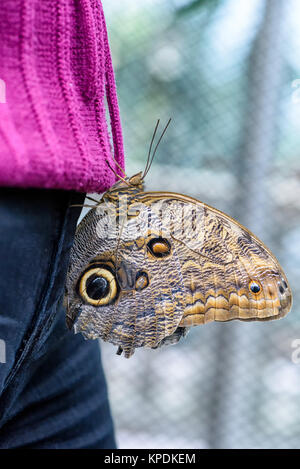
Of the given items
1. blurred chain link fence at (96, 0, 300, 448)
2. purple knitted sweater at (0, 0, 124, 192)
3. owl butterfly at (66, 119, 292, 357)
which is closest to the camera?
purple knitted sweater at (0, 0, 124, 192)

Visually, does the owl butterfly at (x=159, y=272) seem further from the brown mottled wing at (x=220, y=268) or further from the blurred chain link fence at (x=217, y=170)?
the blurred chain link fence at (x=217, y=170)

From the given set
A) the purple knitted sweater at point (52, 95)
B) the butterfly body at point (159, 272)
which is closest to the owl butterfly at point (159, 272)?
the butterfly body at point (159, 272)

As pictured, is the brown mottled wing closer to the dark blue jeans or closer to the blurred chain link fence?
the dark blue jeans

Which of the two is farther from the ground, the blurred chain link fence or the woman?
the blurred chain link fence

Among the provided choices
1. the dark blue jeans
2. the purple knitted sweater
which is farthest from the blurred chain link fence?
the purple knitted sweater
